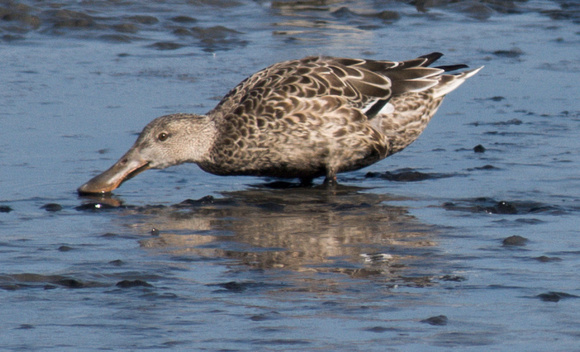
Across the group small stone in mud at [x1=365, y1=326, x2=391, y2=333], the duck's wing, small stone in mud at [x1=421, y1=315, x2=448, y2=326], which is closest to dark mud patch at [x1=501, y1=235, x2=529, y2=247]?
small stone in mud at [x1=421, y1=315, x2=448, y2=326]

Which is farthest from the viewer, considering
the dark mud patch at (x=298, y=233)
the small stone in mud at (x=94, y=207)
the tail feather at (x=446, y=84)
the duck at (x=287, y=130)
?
the tail feather at (x=446, y=84)

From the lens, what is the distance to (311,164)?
27.1 feet

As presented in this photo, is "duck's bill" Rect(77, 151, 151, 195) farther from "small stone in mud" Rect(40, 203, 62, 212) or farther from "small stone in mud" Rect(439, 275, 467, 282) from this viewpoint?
"small stone in mud" Rect(439, 275, 467, 282)

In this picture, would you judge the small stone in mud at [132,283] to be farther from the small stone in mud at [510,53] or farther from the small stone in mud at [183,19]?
the small stone in mud at [183,19]

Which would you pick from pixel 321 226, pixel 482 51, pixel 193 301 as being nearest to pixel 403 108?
pixel 321 226

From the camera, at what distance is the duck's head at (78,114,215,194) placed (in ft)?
26.9

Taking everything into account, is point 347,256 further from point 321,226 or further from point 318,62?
point 318,62

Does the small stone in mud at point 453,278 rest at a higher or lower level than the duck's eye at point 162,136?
lower

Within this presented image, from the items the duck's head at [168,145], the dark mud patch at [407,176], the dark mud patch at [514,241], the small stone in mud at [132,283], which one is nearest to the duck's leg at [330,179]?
the dark mud patch at [407,176]

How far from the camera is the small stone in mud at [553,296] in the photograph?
5.56 metres

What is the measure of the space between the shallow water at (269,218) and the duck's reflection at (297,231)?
2cm

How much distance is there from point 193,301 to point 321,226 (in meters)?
1.75

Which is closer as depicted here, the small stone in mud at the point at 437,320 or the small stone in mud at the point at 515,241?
the small stone in mud at the point at 437,320

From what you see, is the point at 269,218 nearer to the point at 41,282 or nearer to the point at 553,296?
the point at 41,282
